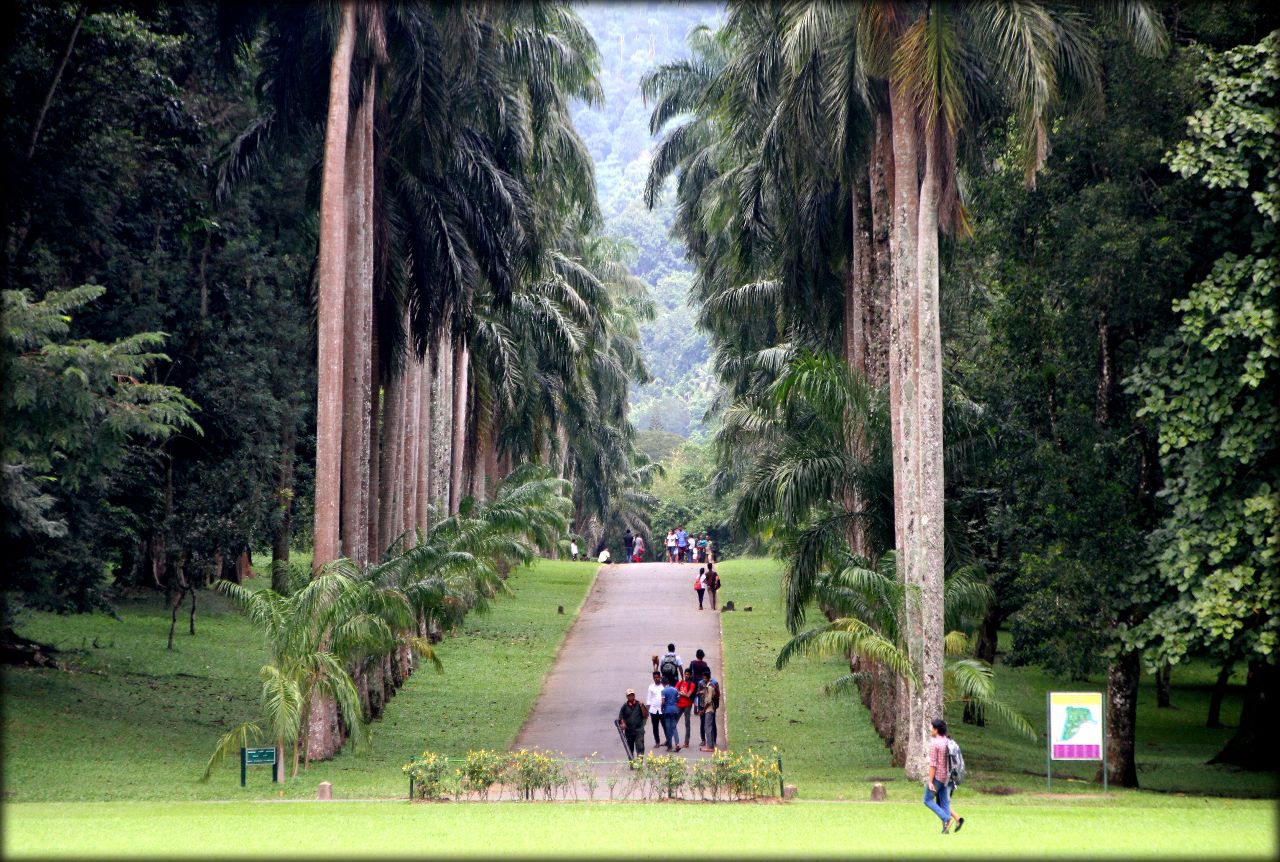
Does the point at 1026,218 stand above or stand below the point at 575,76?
below

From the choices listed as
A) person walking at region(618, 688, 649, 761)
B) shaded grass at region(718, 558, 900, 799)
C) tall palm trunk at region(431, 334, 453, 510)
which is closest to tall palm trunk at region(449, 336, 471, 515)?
tall palm trunk at region(431, 334, 453, 510)

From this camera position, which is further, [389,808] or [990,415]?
[990,415]

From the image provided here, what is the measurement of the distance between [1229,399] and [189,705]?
18122mm

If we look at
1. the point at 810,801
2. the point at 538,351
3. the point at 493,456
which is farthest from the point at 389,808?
the point at 493,456

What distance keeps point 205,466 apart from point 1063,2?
2116 centimetres

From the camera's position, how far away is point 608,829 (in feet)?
43.2

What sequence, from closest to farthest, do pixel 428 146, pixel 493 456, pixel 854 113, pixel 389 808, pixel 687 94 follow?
pixel 389 808
pixel 854 113
pixel 428 146
pixel 687 94
pixel 493 456

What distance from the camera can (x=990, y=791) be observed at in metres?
18.4

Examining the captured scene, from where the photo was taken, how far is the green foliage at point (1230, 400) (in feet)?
55.3

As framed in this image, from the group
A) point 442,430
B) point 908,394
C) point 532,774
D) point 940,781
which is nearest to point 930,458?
point 908,394

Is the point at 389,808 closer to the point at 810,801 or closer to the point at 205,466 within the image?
the point at 810,801

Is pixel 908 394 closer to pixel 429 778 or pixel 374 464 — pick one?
pixel 429 778

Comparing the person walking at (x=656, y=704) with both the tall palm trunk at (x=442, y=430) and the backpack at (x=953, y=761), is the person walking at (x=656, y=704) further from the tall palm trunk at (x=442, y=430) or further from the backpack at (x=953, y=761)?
the tall palm trunk at (x=442, y=430)

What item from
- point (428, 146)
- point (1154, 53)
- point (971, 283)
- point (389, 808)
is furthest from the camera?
point (971, 283)
